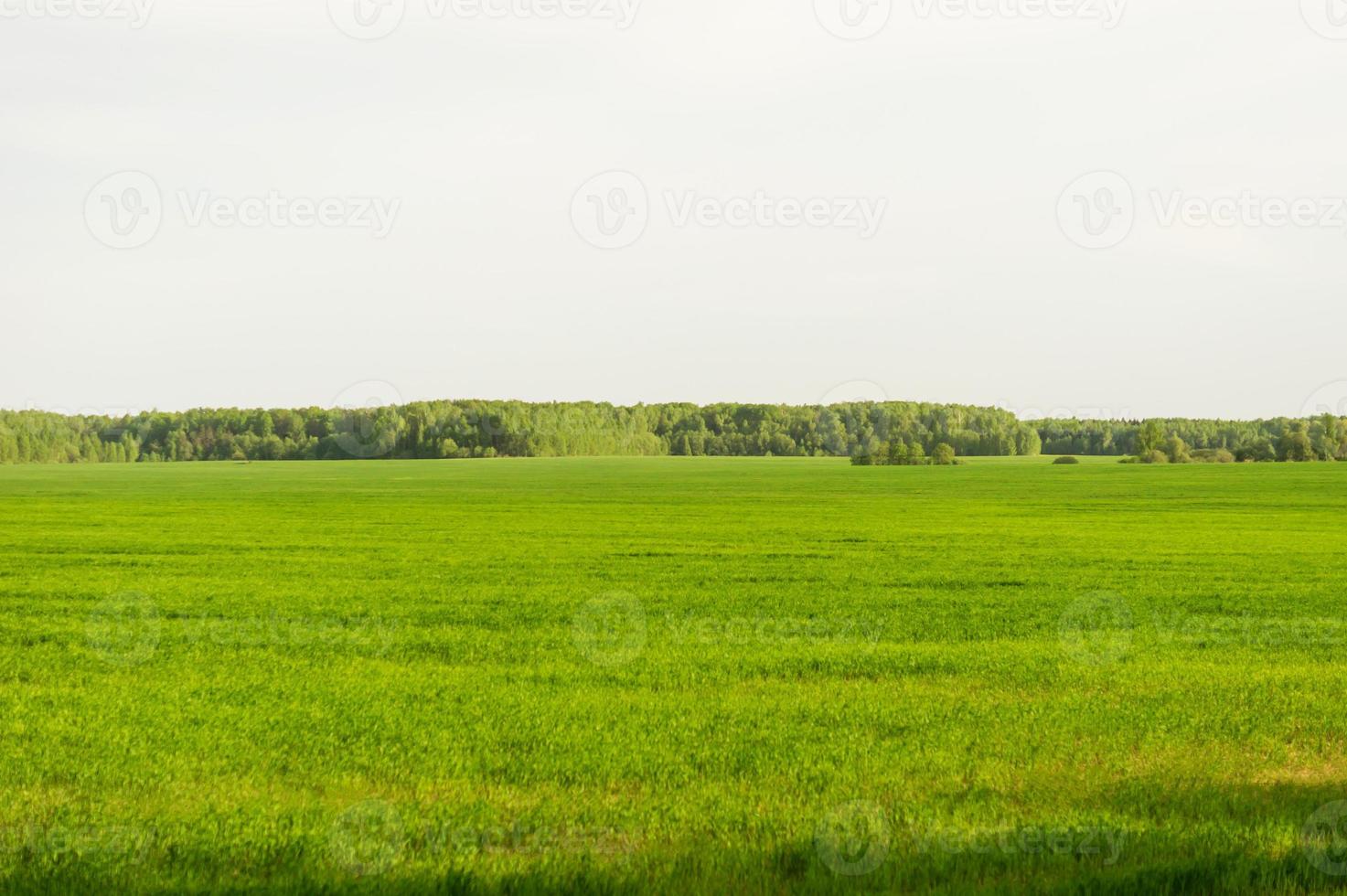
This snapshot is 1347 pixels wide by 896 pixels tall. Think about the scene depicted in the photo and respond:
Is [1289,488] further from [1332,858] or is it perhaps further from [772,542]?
[1332,858]

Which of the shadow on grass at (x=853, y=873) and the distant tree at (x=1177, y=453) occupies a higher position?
the distant tree at (x=1177, y=453)

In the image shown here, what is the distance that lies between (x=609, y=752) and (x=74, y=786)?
5.38 m

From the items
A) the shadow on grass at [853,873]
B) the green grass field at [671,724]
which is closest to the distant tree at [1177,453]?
the green grass field at [671,724]

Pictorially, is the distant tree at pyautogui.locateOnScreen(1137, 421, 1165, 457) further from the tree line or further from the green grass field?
the green grass field

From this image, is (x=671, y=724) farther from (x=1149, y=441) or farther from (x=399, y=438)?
(x=399, y=438)

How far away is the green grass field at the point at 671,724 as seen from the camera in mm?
7961

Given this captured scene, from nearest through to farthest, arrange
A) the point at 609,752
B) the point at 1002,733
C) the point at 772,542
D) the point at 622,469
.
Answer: the point at 609,752, the point at 1002,733, the point at 772,542, the point at 622,469

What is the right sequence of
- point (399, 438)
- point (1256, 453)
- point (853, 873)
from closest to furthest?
point (853, 873) → point (1256, 453) → point (399, 438)

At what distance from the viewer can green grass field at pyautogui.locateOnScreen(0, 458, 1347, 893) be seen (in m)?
7.96

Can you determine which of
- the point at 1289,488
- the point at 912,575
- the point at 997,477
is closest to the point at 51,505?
the point at 912,575

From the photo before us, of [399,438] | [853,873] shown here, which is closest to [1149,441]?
[399,438]

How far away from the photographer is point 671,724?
12.1 metres

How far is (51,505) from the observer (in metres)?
64.2

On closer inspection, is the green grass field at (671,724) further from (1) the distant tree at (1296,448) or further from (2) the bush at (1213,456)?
(1) the distant tree at (1296,448)
